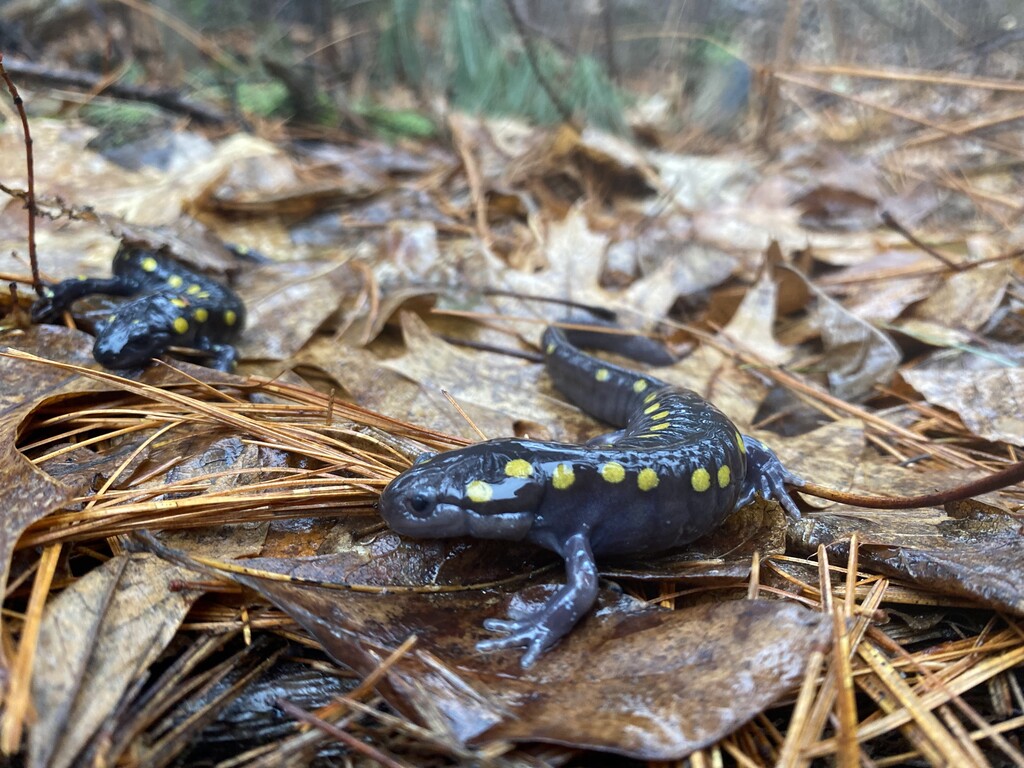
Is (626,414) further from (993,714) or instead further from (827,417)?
(993,714)

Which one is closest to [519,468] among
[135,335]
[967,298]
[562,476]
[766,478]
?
[562,476]

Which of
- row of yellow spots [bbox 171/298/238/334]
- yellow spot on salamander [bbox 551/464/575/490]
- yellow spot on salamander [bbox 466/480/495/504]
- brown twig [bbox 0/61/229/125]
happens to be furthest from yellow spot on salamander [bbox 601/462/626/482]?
brown twig [bbox 0/61/229/125]

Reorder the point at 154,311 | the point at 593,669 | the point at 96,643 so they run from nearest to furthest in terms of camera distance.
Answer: the point at 96,643
the point at 593,669
the point at 154,311

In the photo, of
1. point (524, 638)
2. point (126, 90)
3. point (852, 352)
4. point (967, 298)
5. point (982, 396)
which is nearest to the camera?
point (524, 638)

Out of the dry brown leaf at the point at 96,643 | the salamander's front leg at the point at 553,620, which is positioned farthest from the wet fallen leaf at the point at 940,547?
the dry brown leaf at the point at 96,643

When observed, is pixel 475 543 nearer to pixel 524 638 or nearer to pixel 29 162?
pixel 524 638

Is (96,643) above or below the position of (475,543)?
above

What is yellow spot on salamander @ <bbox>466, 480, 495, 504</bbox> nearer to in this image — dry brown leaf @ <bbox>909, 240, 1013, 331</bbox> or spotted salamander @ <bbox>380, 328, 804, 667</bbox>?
spotted salamander @ <bbox>380, 328, 804, 667</bbox>
